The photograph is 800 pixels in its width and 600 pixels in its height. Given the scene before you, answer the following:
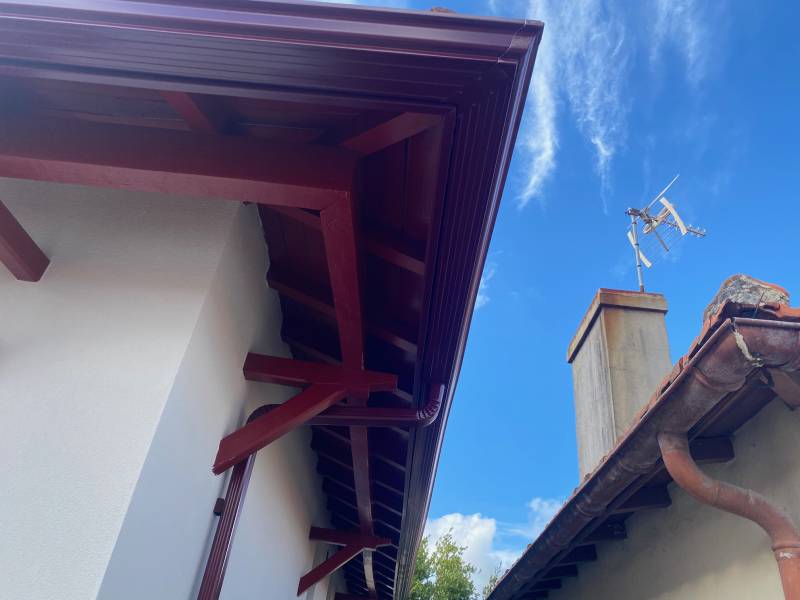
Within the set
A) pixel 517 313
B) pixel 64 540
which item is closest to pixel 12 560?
pixel 64 540

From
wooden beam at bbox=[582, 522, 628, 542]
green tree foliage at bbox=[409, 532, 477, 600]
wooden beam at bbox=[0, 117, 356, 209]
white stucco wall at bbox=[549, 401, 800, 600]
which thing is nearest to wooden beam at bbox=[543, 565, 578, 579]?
white stucco wall at bbox=[549, 401, 800, 600]

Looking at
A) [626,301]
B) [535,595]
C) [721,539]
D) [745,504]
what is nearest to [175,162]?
[745,504]

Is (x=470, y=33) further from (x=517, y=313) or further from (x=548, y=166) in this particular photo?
(x=517, y=313)

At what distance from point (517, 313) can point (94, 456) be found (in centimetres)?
5563

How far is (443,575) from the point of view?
688 inches

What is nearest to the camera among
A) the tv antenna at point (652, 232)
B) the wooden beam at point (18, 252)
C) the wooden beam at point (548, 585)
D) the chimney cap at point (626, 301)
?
the wooden beam at point (18, 252)

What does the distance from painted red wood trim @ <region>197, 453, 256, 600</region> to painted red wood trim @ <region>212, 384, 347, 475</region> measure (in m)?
0.13

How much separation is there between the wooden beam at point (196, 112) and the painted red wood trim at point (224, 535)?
5.25 feet

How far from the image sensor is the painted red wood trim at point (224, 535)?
106 inches

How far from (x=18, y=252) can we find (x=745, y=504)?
2900 mm

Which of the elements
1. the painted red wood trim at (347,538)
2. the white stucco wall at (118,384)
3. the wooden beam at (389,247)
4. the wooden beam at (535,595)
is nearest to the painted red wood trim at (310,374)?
the white stucco wall at (118,384)

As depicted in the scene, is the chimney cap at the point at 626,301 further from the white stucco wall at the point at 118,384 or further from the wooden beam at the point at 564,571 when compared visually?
the white stucco wall at the point at 118,384

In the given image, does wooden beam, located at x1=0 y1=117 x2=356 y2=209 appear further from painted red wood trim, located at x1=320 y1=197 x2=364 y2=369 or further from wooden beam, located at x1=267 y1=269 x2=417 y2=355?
wooden beam, located at x1=267 y1=269 x2=417 y2=355

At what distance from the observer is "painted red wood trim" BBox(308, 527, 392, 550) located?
5738 mm
